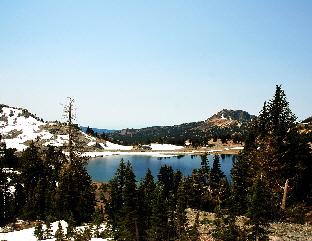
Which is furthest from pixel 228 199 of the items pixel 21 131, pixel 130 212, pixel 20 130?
pixel 20 130

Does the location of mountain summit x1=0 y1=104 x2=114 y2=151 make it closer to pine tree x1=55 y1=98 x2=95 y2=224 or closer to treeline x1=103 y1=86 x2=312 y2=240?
pine tree x1=55 y1=98 x2=95 y2=224

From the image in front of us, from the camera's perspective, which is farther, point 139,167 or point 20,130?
point 20,130

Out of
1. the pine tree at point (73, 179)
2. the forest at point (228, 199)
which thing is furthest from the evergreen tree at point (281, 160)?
the pine tree at point (73, 179)

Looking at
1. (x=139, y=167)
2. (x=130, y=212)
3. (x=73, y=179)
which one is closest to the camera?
(x=130, y=212)

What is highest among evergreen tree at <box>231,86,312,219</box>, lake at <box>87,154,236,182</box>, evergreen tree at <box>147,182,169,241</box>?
evergreen tree at <box>231,86,312,219</box>

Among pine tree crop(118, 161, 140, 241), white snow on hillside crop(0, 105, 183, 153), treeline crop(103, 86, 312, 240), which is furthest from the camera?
white snow on hillside crop(0, 105, 183, 153)

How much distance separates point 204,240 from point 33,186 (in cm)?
5291

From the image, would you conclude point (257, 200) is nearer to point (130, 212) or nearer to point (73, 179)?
point (130, 212)

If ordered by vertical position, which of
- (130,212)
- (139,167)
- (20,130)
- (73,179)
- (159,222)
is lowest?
(139,167)

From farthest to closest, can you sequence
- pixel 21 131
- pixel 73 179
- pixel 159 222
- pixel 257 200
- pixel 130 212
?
1. pixel 21 131
2. pixel 73 179
3. pixel 130 212
4. pixel 159 222
5. pixel 257 200

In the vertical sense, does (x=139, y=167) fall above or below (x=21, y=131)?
below

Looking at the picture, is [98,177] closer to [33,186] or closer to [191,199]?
[33,186]

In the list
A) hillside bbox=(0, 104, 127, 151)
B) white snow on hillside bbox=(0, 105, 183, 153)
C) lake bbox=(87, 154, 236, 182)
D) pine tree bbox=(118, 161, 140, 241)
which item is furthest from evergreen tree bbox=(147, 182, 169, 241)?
white snow on hillside bbox=(0, 105, 183, 153)

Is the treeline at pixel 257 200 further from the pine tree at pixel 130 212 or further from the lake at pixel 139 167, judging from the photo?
the lake at pixel 139 167
